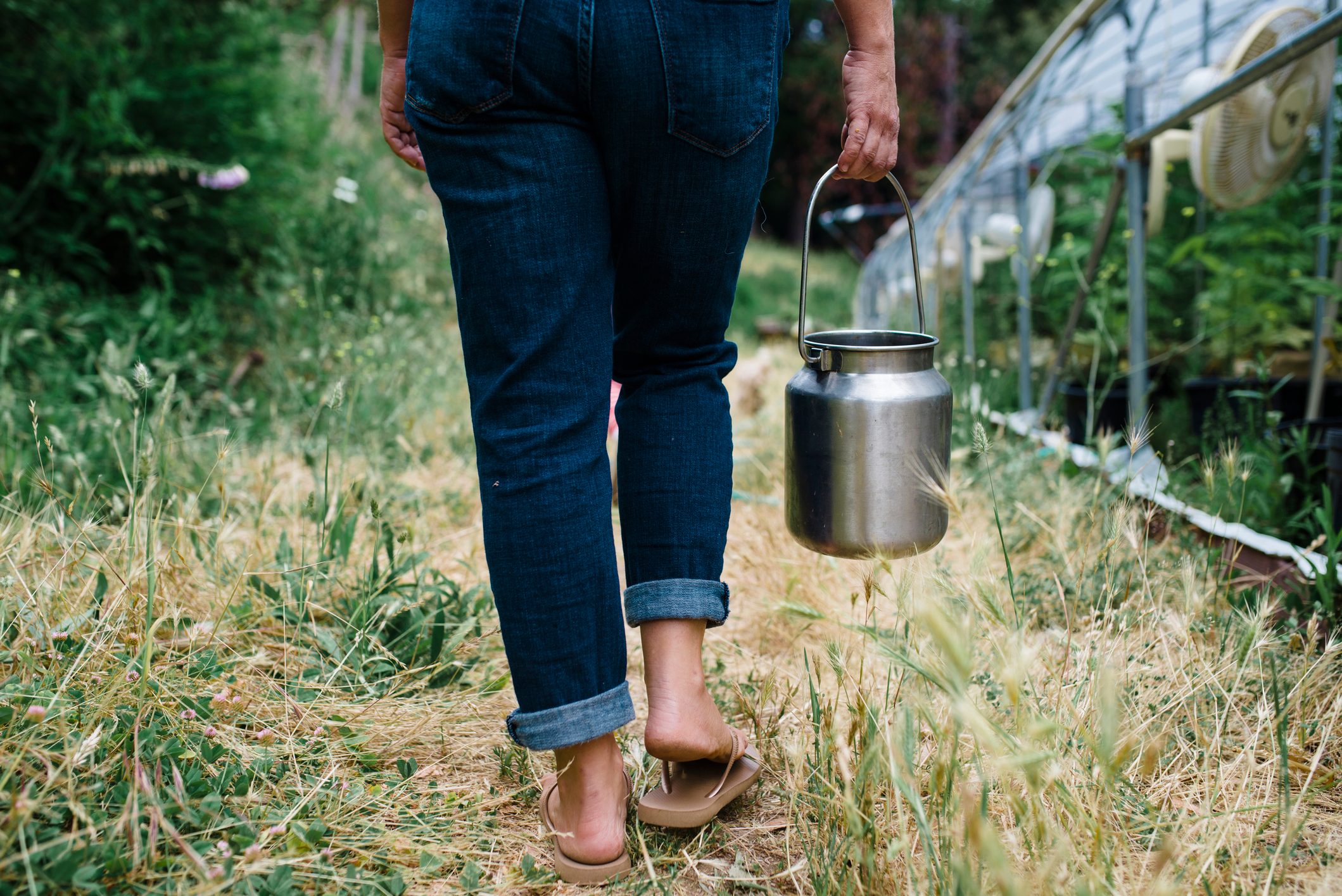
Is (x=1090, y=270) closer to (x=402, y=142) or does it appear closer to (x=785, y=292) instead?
(x=402, y=142)

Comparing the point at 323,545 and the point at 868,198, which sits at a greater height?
the point at 868,198

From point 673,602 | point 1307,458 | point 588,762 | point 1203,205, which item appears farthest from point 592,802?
point 1203,205

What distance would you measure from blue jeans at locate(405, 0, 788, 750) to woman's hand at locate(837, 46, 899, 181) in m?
0.10

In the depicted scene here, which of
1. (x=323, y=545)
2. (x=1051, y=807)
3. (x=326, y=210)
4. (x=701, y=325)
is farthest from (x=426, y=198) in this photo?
(x=1051, y=807)

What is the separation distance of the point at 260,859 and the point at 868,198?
15.3 meters

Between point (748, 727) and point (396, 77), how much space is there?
3.50 feet

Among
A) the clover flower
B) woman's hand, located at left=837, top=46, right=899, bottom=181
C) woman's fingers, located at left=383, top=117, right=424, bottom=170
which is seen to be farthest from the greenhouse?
the clover flower

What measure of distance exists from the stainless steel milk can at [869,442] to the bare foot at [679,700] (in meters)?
0.27

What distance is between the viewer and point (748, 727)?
1439 mm

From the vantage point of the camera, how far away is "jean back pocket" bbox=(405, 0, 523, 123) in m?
0.98

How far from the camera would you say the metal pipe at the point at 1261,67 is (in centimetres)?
159

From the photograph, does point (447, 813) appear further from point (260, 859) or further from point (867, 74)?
point (867, 74)

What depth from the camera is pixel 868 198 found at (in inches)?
595

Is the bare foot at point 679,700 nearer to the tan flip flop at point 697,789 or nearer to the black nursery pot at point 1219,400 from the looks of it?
the tan flip flop at point 697,789
